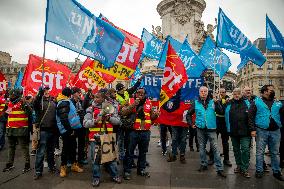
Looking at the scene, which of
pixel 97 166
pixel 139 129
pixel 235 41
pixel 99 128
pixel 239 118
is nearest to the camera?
pixel 97 166

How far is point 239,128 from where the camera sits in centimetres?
677

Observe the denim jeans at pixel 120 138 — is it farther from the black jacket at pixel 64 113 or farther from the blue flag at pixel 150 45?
the blue flag at pixel 150 45

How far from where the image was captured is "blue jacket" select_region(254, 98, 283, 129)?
21.5ft

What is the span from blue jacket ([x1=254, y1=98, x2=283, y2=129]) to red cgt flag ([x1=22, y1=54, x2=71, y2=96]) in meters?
6.03

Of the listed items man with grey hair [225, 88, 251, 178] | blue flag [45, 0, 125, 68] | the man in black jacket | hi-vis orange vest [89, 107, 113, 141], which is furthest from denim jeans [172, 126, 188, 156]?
blue flag [45, 0, 125, 68]

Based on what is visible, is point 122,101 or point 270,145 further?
point 122,101

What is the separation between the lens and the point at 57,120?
6.61 metres

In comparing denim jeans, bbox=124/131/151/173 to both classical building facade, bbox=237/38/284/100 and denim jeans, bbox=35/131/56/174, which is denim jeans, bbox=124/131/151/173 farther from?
classical building facade, bbox=237/38/284/100

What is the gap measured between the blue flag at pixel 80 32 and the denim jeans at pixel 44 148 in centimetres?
221

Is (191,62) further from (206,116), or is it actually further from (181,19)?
(181,19)

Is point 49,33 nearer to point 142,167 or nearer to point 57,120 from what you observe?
point 57,120

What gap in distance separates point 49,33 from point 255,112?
5232mm

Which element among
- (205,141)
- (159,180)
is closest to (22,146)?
(159,180)

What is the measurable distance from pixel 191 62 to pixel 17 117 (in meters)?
6.55
